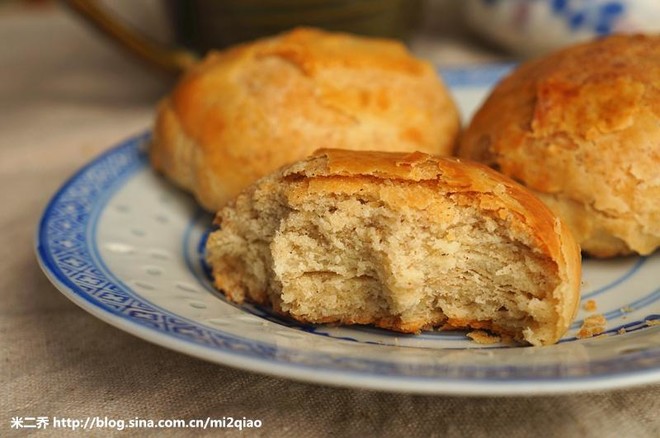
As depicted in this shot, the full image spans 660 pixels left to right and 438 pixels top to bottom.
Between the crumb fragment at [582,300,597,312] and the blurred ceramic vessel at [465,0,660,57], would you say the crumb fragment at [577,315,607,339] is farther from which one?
the blurred ceramic vessel at [465,0,660,57]

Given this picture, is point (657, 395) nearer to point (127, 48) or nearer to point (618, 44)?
point (618, 44)

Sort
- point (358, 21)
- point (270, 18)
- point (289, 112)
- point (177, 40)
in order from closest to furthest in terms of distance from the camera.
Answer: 1. point (289, 112)
2. point (270, 18)
3. point (358, 21)
4. point (177, 40)

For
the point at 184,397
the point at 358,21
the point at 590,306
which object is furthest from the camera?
the point at 358,21

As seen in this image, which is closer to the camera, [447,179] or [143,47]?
[447,179]

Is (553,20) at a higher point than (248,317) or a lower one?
higher

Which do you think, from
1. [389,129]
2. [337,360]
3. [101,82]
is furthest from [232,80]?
[101,82]

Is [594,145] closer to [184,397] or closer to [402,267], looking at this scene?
[402,267]

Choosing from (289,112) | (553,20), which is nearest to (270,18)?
(289,112)
